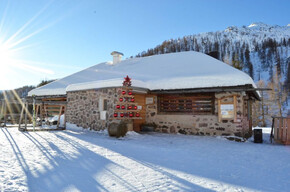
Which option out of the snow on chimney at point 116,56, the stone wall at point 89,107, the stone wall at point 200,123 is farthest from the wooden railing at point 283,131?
the snow on chimney at point 116,56

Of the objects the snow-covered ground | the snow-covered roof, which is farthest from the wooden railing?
the snow-covered ground

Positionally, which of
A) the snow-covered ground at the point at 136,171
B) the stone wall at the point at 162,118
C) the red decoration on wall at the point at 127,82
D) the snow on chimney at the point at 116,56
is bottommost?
the snow-covered ground at the point at 136,171

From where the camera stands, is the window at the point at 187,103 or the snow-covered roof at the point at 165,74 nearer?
the snow-covered roof at the point at 165,74

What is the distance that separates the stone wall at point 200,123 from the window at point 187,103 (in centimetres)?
30

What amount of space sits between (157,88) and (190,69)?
7.57ft

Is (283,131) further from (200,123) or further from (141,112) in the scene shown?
(141,112)

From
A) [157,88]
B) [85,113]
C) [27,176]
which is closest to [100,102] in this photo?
[85,113]

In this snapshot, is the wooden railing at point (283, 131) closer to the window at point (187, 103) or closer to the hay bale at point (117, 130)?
the window at point (187, 103)

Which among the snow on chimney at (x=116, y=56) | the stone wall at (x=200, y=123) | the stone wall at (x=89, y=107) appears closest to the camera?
the stone wall at (x=200, y=123)

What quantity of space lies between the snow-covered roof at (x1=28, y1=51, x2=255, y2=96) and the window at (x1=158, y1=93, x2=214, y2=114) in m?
0.85

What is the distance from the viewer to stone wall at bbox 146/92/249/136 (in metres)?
9.59

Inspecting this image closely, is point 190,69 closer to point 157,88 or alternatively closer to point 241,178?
point 157,88

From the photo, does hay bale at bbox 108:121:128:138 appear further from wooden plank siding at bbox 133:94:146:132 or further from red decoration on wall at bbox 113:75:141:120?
wooden plank siding at bbox 133:94:146:132

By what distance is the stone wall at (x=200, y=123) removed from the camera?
9.59m
